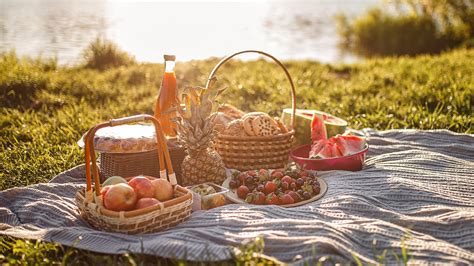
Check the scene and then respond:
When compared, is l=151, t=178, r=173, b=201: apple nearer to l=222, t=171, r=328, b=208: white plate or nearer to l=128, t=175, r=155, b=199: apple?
l=128, t=175, r=155, b=199: apple

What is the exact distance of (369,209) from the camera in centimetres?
371

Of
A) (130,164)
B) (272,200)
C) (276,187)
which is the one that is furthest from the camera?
(130,164)

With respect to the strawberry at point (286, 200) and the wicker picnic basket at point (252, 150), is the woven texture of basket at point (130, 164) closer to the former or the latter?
the wicker picnic basket at point (252, 150)

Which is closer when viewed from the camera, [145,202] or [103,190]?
[145,202]

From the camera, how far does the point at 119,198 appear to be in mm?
3350

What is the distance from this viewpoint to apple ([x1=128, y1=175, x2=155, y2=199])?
349 centimetres

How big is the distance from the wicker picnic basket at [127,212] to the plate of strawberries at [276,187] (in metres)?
0.54

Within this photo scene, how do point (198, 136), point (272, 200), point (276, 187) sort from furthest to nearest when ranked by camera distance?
point (198, 136)
point (276, 187)
point (272, 200)

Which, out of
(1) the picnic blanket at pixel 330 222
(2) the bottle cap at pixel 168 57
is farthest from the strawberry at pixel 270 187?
(2) the bottle cap at pixel 168 57

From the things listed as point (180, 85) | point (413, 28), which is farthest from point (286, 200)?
point (413, 28)

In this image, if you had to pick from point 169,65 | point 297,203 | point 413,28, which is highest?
point 413,28

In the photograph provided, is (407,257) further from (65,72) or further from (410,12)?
(410,12)

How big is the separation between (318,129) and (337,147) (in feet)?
1.03

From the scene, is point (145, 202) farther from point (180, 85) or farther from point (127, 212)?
point (180, 85)
